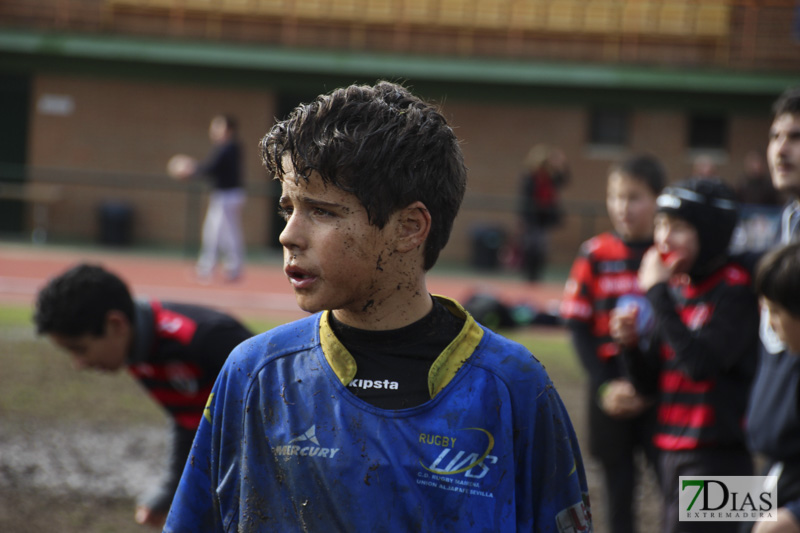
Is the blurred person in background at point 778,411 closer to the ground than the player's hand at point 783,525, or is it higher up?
higher up

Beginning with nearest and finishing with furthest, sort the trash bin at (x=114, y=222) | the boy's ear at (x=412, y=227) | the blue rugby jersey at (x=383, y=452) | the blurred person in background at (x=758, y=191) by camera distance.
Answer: the blue rugby jersey at (x=383, y=452) < the boy's ear at (x=412, y=227) < the blurred person in background at (x=758, y=191) < the trash bin at (x=114, y=222)

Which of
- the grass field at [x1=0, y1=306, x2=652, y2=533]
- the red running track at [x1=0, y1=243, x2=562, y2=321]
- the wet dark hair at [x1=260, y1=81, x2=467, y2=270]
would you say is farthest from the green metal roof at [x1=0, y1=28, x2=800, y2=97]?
the wet dark hair at [x1=260, y1=81, x2=467, y2=270]

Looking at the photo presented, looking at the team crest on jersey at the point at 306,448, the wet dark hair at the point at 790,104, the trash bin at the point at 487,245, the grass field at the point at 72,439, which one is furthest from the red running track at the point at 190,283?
the team crest on jersey at the point at 306,448

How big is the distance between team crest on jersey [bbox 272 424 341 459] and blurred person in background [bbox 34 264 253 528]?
5.01 feet

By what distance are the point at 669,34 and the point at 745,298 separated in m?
19.7

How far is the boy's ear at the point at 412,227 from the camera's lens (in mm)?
2070

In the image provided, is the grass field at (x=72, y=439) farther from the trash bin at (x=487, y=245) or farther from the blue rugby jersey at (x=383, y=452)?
the trash bin at (x=487, y=245)

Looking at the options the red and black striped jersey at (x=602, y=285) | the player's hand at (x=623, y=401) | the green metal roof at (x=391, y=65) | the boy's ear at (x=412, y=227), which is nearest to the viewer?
the boy's ear at (x=412, y=227)

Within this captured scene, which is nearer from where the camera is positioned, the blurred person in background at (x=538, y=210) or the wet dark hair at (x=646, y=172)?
the wet dark hair at (x=646, y=172)

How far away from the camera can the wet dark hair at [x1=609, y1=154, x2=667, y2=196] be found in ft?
15.9

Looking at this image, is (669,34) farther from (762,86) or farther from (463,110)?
(463,110)

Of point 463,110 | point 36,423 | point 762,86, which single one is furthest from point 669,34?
point 36,423

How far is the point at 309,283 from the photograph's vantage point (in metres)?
2.03

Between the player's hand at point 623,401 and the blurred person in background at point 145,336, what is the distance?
6.00 ft
